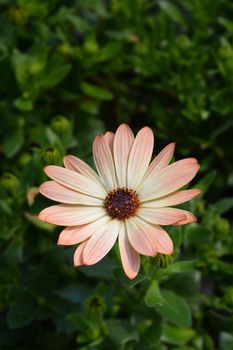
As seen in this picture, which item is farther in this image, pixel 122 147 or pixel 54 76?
pixel 54 76

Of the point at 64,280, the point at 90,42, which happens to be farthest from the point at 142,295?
the point at 90,42

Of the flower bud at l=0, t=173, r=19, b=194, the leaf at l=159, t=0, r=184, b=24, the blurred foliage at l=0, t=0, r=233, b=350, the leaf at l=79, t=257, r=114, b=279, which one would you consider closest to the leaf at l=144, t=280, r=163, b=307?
the blurred foliage at l=0, t=0, r=233, b=350

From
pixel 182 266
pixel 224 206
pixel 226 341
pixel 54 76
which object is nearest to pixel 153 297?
pixel 182 266

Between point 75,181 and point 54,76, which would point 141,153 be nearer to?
point 75,181

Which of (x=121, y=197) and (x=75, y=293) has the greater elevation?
(x=121, y=197)

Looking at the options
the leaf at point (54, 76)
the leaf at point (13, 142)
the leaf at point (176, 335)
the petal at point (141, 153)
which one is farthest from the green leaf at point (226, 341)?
the leaf at point (54, 76)

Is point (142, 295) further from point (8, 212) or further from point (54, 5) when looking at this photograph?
point (54, 5)

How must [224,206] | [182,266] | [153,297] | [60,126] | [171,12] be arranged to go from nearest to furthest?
[153,297] → [182,266] → [60,126] → [224,206] → [171,12]
